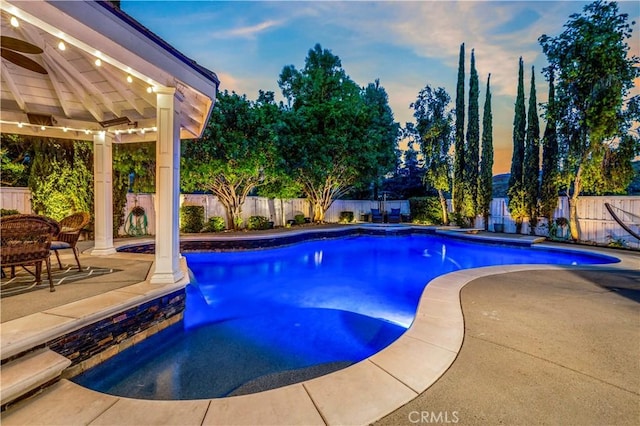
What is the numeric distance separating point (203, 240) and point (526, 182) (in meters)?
13.3

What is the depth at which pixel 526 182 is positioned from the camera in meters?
12.3

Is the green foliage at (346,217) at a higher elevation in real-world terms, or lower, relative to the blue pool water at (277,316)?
higher

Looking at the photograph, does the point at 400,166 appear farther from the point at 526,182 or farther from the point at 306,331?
the point at 306,331

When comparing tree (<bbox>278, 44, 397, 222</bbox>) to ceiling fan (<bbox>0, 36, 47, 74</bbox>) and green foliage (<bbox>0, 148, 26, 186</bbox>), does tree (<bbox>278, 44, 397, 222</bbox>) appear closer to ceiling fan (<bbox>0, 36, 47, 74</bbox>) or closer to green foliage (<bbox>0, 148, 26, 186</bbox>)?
ceiling fan (<bbox>0, 36, 47, 74</bbox>)

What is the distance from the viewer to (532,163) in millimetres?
12195

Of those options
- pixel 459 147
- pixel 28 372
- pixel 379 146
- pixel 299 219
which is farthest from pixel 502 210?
pixel 28 372

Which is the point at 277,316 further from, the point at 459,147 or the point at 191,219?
the point at 459,147

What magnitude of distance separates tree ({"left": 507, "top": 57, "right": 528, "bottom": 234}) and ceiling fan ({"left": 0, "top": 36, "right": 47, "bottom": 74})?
15.2 m

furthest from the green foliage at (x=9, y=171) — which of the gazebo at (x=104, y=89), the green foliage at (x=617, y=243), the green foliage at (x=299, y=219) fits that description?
the green foliage at (x=617, y=243)

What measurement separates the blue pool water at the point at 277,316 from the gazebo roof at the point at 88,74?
3.19 metres

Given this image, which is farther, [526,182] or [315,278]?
[526,182]

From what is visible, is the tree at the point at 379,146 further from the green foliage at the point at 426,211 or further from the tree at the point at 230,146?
the tree at the point at 230,146

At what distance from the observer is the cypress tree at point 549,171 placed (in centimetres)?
1107

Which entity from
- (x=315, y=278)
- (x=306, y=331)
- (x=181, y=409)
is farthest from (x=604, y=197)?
(x=181, y=409)
